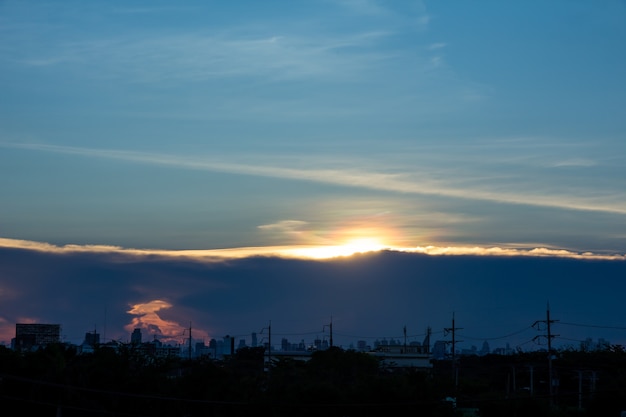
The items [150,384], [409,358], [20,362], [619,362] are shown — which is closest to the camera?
[150,384]

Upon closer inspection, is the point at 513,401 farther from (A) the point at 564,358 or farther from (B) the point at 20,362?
(A) the point at 564,358

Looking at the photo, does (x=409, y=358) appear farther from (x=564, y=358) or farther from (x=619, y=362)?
(x=619, y=362)

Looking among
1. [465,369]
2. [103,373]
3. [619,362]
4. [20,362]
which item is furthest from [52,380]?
[465,369]

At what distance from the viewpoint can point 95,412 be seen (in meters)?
→ 54.0

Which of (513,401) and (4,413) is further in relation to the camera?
(513,401)

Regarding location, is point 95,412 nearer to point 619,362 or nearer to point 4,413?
point 4,413

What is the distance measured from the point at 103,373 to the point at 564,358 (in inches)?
3287

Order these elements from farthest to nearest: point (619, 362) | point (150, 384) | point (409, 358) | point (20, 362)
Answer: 1. point (409, 358)
2. point (619, 362)
3. point (20, 362)
4. point (150, 384)

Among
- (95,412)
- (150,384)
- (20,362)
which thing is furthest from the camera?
(20,362)

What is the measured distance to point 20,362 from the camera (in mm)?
68188

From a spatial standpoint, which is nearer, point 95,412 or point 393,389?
point 95,412

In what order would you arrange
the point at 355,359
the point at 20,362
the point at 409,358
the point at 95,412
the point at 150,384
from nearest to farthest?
1. the point at 95,412
2. the point at 150,384
3. the point at 20,362
4. the point at 355,359
5. the point at 409,358

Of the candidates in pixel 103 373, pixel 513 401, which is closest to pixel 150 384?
pixel 103 373

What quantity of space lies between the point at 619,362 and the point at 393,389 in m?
68.5
